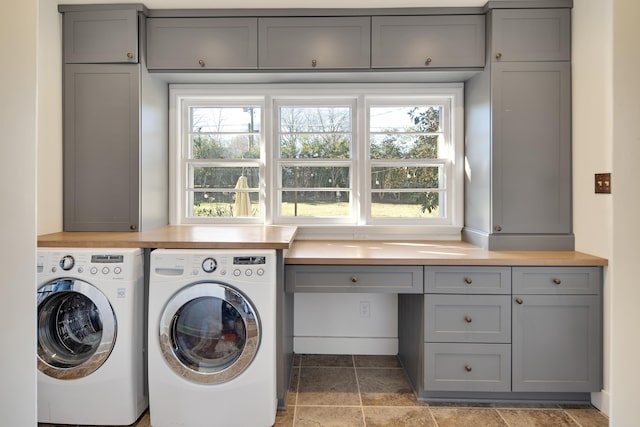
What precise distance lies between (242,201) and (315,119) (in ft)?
2.96

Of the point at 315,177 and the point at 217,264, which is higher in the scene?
the point at 315,177

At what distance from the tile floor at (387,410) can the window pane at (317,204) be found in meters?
1.22

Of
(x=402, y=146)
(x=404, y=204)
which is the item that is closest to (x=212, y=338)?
(x=404, y=204)

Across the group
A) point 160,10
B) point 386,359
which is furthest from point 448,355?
point 160,10

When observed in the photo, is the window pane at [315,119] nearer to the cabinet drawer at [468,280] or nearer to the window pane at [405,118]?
the window pane at [405,118]

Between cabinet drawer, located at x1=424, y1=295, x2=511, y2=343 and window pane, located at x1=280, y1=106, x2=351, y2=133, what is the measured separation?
1568 millimetres

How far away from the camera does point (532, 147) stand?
8.04ft

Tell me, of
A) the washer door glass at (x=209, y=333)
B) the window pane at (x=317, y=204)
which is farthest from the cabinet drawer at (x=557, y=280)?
the washer door glass at (x=209, y=333)

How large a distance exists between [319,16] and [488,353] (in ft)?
7.89

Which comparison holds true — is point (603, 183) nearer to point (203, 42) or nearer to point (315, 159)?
point (315, 159)

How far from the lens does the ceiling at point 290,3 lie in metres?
2.49
